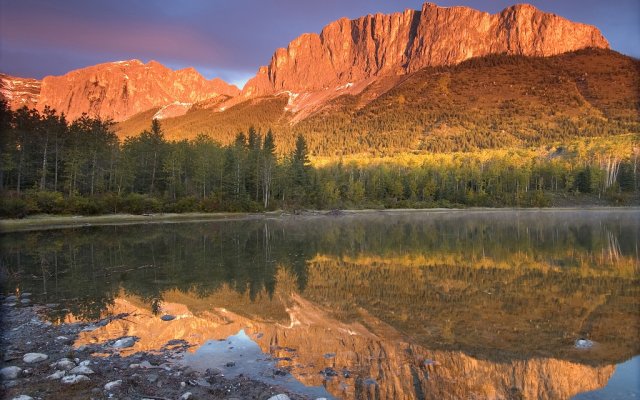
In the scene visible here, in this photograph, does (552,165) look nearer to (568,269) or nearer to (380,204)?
(380,204)

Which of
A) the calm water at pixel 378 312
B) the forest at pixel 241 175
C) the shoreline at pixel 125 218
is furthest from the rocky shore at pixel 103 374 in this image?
the forest at pixel 241 175

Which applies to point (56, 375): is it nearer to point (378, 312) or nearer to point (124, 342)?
point (124, 342)

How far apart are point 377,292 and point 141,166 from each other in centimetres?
6726

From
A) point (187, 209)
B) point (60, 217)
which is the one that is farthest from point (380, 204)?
point (60, 217)

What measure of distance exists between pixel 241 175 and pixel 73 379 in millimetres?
72165

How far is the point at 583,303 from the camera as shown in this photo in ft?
43.4

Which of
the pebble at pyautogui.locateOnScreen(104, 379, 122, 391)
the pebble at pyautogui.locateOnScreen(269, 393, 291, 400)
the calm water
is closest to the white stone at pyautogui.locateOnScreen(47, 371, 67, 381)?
the pebble at pyautogui.locateOnScreen(104, 379, 122, 391)

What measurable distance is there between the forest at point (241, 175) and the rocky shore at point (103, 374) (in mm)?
41769

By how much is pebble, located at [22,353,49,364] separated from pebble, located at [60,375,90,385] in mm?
1508

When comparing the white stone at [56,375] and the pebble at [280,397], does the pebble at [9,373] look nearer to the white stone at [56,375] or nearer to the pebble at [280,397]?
the white stone at [56,375]

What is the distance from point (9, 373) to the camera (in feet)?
24.1

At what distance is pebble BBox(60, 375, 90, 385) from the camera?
7094mm

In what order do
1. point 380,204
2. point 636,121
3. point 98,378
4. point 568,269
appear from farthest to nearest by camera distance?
point 636,121, point 380,204, point 568,269, point 98,378

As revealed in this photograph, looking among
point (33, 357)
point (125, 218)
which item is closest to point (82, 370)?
point (33, 357)
